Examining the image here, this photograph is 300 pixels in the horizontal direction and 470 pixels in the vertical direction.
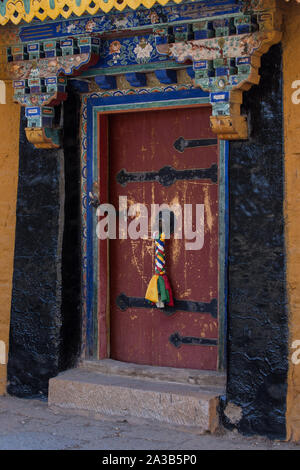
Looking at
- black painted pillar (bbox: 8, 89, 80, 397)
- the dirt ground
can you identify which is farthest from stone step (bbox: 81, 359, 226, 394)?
the dirt ground

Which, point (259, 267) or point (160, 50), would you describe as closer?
point (259, 267)

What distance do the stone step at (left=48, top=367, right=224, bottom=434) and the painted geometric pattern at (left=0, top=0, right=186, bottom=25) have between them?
2.41 m

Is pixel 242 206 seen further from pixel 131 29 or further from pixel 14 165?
pixel 14 165

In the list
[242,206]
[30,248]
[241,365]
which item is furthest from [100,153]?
[241,365]

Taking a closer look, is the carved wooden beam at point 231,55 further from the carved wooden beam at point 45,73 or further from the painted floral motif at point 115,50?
the carved wooden beam at point 45,73

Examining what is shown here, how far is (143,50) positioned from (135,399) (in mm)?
2315

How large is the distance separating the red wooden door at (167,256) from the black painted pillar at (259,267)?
0.47 meters

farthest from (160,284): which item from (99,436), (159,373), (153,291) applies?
(99,436)

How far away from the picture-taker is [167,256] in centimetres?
603

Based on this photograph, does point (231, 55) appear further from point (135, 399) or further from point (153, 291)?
point (135, 399)

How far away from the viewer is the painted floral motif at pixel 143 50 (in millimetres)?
5762

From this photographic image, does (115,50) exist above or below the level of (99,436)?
above

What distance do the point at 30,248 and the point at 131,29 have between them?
174cm

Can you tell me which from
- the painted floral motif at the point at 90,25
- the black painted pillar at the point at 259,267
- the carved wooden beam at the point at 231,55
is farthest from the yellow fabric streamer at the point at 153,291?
the painted floral motif at the point at 90,25
